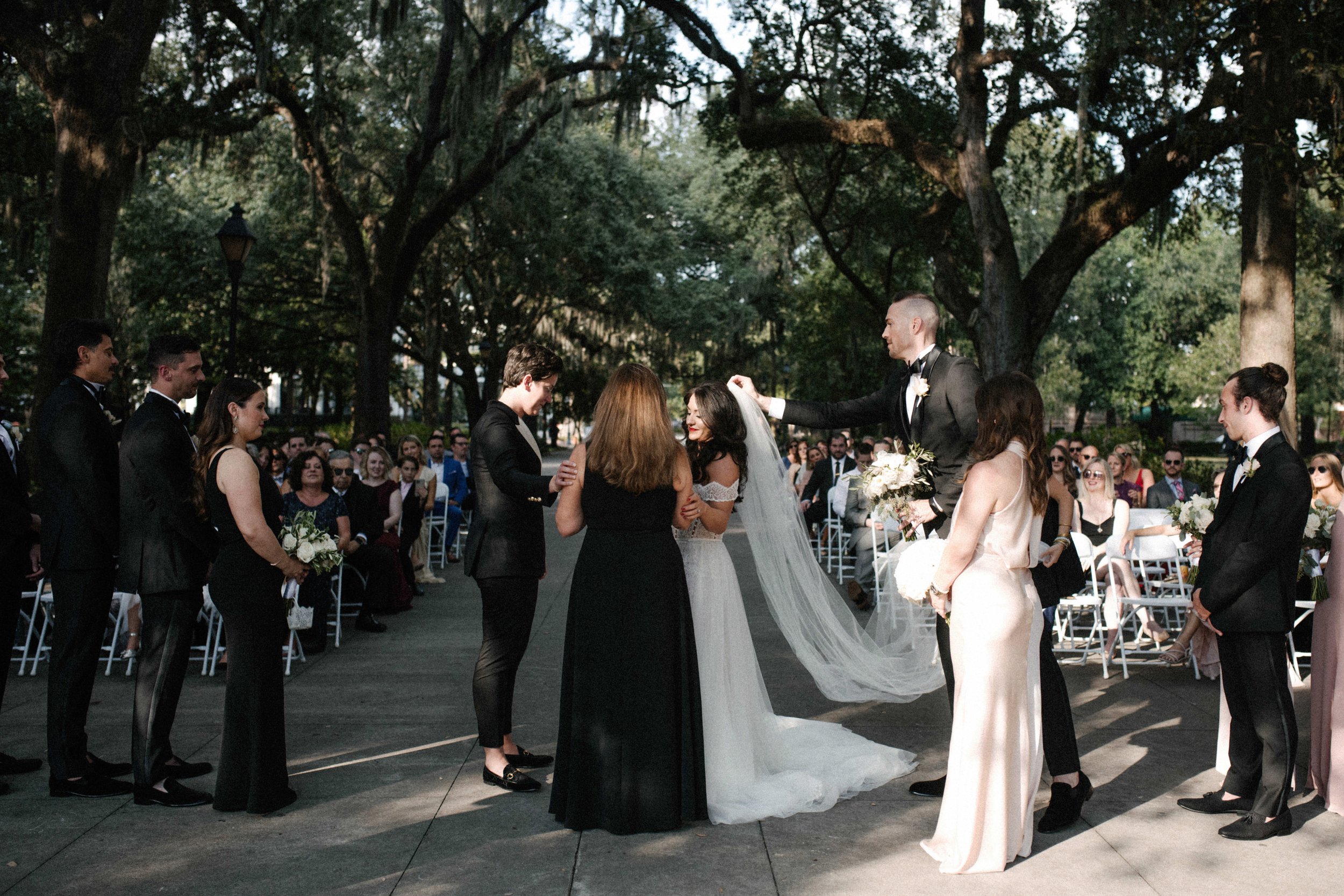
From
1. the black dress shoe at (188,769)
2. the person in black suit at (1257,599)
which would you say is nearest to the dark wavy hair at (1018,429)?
the person in black suit at (1257,599)

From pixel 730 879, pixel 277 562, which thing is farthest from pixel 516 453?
pixel 730 879

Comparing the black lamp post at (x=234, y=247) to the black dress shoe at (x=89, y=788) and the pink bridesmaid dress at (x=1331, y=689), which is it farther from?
the pink bridesmaid dress at (x=1331, y=689)

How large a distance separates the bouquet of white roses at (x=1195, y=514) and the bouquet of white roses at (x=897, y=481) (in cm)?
218

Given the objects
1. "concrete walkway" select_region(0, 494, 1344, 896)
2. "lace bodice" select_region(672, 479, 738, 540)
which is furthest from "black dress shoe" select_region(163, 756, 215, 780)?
"lace bodice" select_region(672, 479, 738, 540)

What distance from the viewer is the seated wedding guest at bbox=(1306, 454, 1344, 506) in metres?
7.37

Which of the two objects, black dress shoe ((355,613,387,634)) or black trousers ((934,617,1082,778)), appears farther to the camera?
black dress shoe ((355,613,387,634))

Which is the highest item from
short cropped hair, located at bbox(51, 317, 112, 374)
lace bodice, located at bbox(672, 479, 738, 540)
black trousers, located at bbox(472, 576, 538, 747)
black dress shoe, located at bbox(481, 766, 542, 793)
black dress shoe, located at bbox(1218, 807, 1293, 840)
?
short cropped hair, located at bbox(51, 317, 112, 374)

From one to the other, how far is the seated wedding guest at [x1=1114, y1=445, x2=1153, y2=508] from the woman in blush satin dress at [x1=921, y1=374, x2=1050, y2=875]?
26.2 ft

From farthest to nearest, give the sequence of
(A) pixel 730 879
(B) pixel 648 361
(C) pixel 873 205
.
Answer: (B) pixel 648 361 < (C) pixel 873 205 < (A) pixel 730 879

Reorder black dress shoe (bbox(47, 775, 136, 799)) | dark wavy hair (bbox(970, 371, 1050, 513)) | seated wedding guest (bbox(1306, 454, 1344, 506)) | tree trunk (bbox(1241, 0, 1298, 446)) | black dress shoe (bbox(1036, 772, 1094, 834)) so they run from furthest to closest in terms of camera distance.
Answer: tree trunk (bbox(1241, 0, 1298, 446))
seated wedding guest (bbox(1306, 454, 1344, 506))
black dress shoe (bbox(47, 775, 136, 799))
black dress shoe (bbox(1036, 772, 1094, 834))
dark wavy hair (bbox(970, 371, 1050, 513))

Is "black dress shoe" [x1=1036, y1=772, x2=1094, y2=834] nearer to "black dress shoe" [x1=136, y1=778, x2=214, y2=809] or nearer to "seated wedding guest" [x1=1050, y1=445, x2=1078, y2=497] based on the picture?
"black dress shoe" [x1=136, y1=778, x2=214, y2=809]

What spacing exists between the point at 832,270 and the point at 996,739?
30.7 m

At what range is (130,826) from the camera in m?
4.29

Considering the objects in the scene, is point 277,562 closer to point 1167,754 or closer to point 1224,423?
point 1224,423
